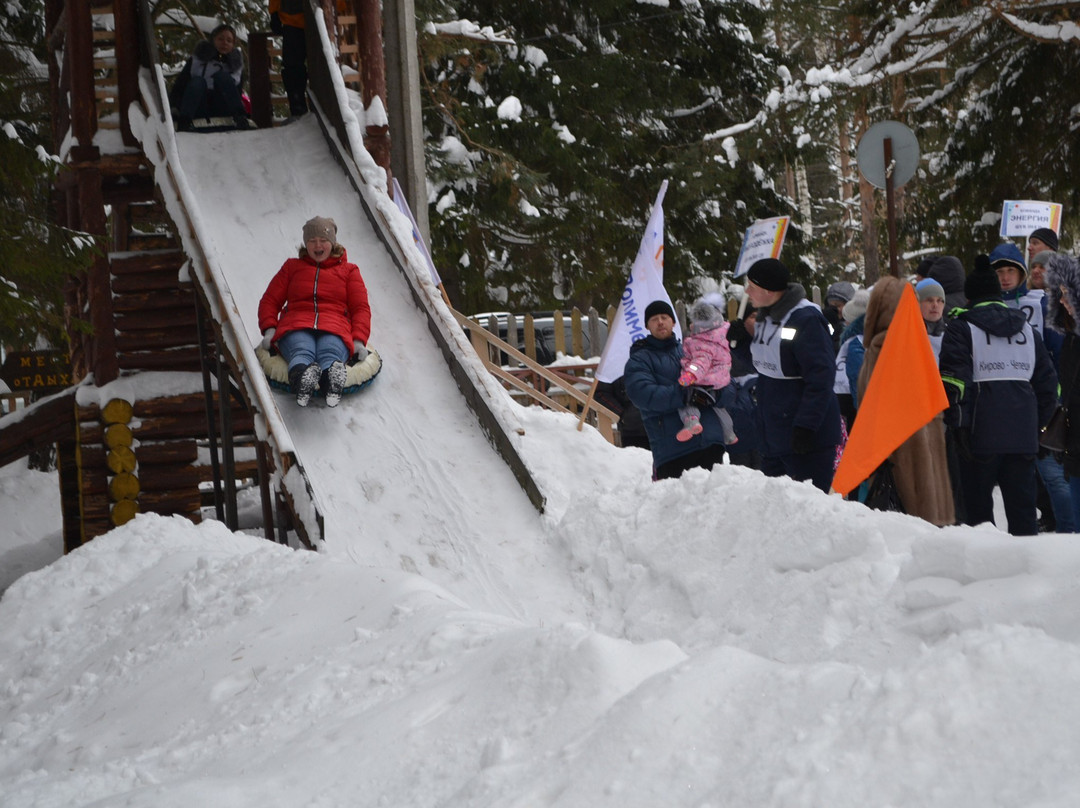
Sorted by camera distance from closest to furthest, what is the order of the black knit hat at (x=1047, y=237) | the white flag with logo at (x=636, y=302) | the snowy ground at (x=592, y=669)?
the snowy ground at (x=592, y=669) → the black knit hat at (x=1047, y=237) → the white flag with logo at (x=636, y=302)

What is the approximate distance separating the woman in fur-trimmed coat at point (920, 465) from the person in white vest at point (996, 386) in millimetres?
315

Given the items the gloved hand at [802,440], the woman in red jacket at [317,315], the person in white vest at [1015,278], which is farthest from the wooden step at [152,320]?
the person in white vest at [1015,278]

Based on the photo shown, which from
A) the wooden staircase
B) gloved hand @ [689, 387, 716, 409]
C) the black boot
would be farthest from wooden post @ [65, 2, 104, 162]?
gloved hand @ [689, 387, 716, 409]

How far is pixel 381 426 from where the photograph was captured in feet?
24.8

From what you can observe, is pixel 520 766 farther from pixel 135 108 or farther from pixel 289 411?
pixel 135 108

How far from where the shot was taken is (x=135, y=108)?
32.6 feet

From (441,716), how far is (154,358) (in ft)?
27.3

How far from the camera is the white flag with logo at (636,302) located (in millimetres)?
9297

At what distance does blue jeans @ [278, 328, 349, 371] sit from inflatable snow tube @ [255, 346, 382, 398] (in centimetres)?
7

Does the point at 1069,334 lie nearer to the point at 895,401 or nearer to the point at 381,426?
the point at 895,401

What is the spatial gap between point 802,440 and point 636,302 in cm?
325

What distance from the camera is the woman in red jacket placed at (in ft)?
24.5

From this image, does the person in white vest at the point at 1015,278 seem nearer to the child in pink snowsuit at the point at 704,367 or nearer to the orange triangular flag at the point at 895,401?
the child in pink snowsuit at the point at 704,367

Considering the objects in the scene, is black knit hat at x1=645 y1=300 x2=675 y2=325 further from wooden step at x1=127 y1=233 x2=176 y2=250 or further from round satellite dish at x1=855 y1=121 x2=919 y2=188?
wooden step at x1=127 y1=233 x2=176 y2=250
